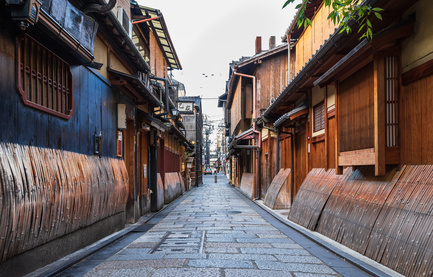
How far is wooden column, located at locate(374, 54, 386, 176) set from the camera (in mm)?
7266

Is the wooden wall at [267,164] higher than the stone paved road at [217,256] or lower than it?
higher

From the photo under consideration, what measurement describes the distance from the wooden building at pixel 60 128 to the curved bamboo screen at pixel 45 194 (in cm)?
2

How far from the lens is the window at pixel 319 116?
1275 cm

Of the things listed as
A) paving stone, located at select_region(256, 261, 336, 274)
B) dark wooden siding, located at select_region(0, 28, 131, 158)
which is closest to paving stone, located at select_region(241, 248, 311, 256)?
paving stone, located at select_region(256, 261, 336, 274)

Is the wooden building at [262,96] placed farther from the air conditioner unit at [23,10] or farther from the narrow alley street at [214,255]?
the air conditioner unit at [23,10]

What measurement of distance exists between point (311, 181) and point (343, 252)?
4.79 metres

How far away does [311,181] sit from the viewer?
1251 cm

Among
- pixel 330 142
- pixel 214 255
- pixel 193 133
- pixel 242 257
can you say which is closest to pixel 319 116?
pixel 330 142

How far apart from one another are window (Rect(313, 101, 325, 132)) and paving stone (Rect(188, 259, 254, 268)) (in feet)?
22.2

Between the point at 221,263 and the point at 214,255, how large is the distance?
0.78m

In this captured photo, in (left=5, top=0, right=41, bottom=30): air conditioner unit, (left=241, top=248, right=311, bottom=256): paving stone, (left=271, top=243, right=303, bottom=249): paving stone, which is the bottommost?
(left=271, top=243, right=303, bottom=249): paving stone

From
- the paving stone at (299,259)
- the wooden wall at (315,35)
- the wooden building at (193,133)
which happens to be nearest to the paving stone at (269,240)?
the paving stone at (299,259)

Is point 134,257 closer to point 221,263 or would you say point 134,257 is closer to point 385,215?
point 221,263

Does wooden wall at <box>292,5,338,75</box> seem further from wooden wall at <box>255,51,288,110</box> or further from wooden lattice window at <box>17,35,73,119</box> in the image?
wooden lattice window at <box>17,35,73,119</box>
